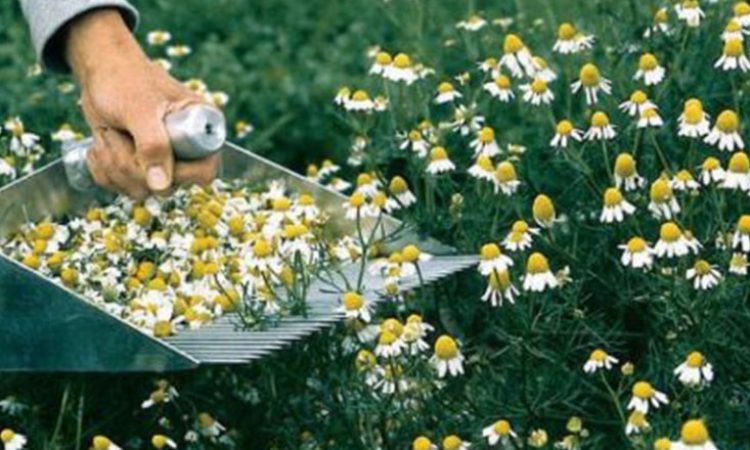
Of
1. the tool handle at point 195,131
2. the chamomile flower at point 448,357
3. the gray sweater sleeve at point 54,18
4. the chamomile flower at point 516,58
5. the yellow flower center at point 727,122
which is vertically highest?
the gray sweater sleeve at point 54,18

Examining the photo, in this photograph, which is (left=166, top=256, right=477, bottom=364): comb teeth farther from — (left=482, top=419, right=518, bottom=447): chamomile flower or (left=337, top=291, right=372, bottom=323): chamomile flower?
(left=482, top=419, right=518, bottom=447): chamomile flower

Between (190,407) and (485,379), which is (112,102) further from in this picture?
(485,379)

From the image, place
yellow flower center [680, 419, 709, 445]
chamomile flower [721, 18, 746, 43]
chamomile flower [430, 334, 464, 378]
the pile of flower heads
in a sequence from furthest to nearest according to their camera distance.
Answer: chamomile flower [721, 18, 746, 43]
the pile of flower heads
chamomile flower [430, 334, 464, 378]
yellow flower center [680, 419, 709, 445]

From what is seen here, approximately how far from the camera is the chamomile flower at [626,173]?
330cm

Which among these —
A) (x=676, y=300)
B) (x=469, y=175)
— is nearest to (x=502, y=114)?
(x=469, y=175)

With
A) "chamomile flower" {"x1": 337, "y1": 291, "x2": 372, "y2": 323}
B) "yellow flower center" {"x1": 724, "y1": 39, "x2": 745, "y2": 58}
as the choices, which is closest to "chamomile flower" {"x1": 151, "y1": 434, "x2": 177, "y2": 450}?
"chamomile flower" {"x1": 337, "y1": 291, "x2": 372, "y2": 323}

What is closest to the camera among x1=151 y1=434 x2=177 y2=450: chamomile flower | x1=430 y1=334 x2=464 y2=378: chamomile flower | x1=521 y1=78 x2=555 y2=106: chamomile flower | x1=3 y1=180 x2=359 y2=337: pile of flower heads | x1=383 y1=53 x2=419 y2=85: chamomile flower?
x1=430 y1=334 x2=464 y2=378: chamomile flower

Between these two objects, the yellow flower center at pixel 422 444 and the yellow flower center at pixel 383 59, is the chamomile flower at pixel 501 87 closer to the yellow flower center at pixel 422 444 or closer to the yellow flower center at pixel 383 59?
the yellow flower center at pixel 383 59

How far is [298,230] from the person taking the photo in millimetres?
3404

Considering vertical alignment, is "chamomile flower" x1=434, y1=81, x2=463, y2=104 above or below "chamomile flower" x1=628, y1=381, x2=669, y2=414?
above

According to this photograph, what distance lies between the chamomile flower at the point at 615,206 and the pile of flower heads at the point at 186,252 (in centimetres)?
46

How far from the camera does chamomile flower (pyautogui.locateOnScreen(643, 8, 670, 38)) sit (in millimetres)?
3758

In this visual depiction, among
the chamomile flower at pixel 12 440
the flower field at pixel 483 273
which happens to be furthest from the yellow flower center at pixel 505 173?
the chamomile flower at pixel 12 440

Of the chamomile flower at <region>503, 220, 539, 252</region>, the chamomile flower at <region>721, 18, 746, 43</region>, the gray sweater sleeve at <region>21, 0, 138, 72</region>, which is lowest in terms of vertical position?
the chamomile flower at <region>503, 220, 539, 252</region>
